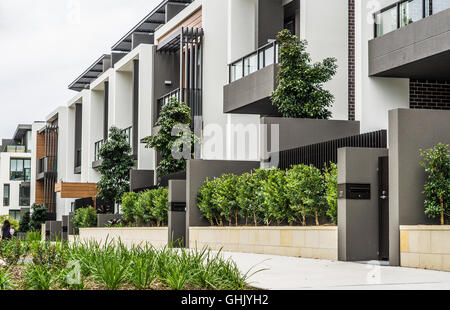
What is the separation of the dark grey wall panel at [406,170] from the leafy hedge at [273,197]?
1.94 meters

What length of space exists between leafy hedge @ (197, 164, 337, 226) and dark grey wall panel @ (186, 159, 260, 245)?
0.32m

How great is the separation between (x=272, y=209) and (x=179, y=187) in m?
6.43

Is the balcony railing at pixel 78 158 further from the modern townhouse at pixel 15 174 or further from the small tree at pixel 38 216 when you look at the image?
the modern townhouse at pixel 15 174

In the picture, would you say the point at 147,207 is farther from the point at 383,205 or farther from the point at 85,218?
the point at 383,205

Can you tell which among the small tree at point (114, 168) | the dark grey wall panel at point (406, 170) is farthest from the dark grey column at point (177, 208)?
the small tree at point (114, 168)

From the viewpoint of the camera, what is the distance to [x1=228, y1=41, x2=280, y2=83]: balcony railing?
2438 centimetres

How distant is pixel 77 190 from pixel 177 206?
27147 mm

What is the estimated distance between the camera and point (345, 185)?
Answer: 13.5 meters

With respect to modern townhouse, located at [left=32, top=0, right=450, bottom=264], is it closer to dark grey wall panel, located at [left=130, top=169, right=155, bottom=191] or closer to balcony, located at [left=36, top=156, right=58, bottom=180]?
dark grey wall panel, located at [left=130, top=169, right=155, bottom=191]

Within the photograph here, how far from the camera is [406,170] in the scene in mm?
12445

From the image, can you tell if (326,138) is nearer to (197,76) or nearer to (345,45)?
(345,45)

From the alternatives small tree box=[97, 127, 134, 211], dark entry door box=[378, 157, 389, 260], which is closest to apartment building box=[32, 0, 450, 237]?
small tree box=[97, 127, 134, 211]

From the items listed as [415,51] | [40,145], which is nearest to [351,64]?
[415,51]
